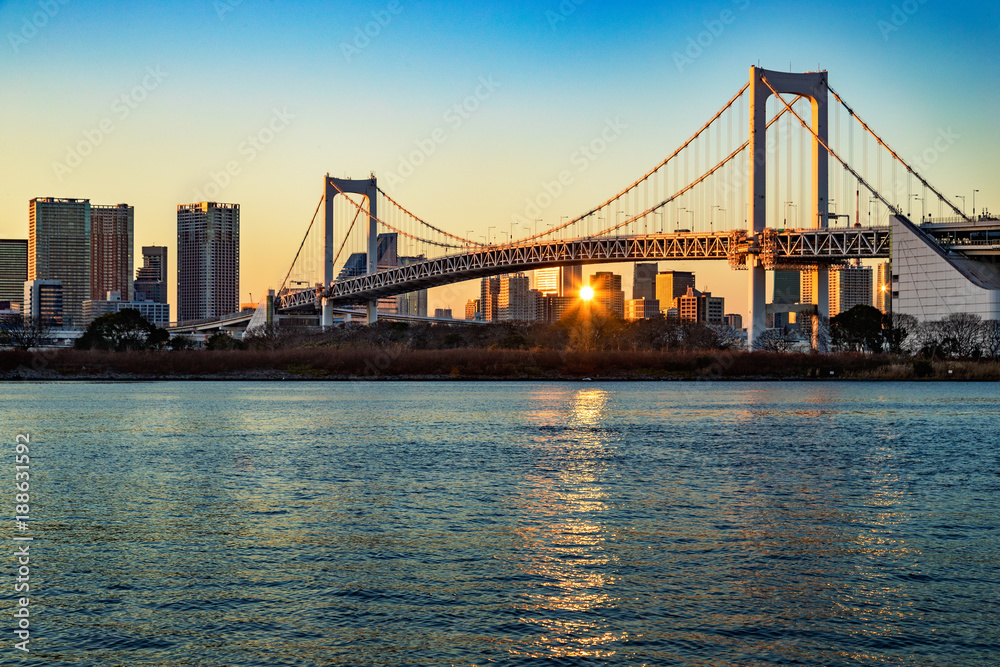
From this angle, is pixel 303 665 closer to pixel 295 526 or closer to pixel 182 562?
pixel 182 562

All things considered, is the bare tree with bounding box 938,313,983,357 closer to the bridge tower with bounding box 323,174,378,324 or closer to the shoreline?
the shoreline

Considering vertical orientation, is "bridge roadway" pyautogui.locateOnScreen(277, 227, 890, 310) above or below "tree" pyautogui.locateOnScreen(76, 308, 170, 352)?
above

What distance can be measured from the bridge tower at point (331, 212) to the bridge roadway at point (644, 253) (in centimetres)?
389

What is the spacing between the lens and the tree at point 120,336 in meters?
70.6

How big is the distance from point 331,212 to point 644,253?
36495mm

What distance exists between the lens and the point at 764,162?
59031mm

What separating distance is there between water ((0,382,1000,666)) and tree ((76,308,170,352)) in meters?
49.7

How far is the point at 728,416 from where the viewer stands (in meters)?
29.1

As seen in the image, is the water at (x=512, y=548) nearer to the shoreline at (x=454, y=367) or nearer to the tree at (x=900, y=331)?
the shoreline at (x=454, y=367)

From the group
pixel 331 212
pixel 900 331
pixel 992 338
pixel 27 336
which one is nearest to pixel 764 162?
pixel 900 331

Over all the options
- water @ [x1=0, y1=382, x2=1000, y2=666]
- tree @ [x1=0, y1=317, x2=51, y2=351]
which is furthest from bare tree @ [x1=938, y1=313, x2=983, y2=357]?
tree @ [x1=0, y1=317, x2=51, y2=351]

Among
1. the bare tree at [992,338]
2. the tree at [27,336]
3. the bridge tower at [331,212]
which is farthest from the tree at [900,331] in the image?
the tree at [27,336]

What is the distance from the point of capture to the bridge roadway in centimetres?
5809

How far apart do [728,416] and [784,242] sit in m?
31.7
